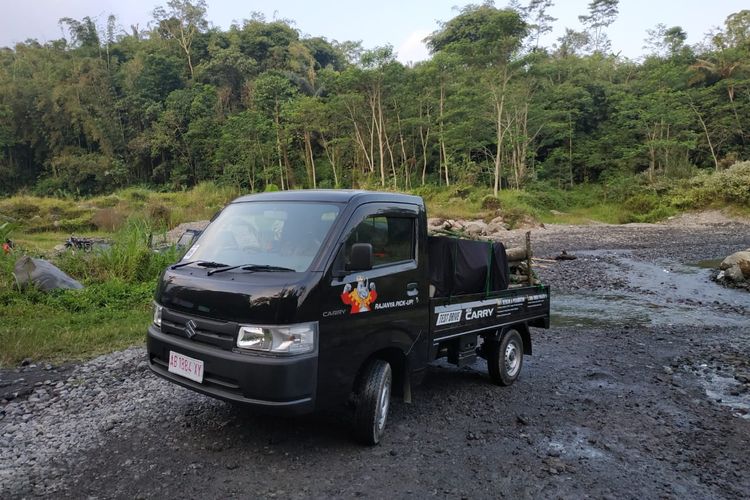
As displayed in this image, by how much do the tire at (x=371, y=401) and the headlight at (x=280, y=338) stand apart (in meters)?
0.71

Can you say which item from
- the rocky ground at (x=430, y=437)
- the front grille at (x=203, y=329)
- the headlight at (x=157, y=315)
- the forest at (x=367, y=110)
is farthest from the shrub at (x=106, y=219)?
the front grille at (x=203, y=329)

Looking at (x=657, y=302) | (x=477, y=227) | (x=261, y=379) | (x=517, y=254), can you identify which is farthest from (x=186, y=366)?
(x=477, y=227)

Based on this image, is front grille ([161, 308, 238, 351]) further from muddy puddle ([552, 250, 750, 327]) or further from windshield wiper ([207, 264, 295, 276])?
muddy puddle ([552, 250, 750, 327])

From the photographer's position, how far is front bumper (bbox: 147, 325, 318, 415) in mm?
3320

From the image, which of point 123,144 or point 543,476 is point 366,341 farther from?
point 123,144

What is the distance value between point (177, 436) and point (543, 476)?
3.10 meters

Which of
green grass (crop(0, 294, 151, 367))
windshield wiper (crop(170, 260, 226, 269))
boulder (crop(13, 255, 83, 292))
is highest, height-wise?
windshield wiper (crop(170, 260, 226, 269))

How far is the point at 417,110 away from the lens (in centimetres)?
4344

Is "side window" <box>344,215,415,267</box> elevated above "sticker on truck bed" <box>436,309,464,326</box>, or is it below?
above

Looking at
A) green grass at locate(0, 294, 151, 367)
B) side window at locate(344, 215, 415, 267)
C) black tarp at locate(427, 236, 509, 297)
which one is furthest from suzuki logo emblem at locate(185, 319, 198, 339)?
green grass at locate(0, 294, 151, 367)

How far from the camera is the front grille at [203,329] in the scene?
139 inches

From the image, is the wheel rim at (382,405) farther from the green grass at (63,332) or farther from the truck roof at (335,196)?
the green grass at (63,332)

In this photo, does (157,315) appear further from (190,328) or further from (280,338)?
(280,338)

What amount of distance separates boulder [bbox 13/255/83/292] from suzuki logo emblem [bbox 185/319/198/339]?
22.5ft
